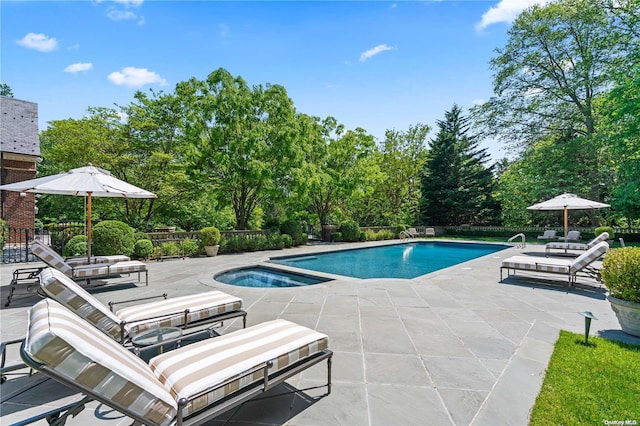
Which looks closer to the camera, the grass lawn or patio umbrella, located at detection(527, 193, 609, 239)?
the grass lawn

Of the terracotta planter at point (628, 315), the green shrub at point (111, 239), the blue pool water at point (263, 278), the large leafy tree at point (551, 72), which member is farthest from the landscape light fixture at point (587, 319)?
the large leafy tree at point (551, 72)

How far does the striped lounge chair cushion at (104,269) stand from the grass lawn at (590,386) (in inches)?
305

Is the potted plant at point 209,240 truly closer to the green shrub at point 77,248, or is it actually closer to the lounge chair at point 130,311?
the green shrub at point 77,248

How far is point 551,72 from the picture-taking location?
2164 centimetres

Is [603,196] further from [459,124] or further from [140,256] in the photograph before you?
[140,256]

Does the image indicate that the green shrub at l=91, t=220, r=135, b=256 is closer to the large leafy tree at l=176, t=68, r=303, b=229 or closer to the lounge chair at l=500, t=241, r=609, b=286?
the large leafy tree at l=176, t=68, r=303, b=229

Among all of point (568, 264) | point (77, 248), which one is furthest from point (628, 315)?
point (77, 248)

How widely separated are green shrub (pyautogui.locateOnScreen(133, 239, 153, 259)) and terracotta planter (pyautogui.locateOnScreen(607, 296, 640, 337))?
12.5m

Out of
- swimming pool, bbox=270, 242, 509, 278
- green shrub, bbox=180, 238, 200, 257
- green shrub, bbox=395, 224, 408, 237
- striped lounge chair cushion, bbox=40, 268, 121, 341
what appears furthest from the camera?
green shrub, bbox=395, 224, 408, 237

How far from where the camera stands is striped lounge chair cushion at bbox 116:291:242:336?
3.45 m

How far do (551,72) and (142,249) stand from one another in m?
28.4

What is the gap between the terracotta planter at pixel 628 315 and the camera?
4.12 m

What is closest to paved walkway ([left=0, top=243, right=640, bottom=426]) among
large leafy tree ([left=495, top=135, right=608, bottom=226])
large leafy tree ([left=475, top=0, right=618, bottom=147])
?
large leafy tree ([left=495, top=135, right=608, bottom=226])

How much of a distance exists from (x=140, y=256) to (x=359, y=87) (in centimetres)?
1137
